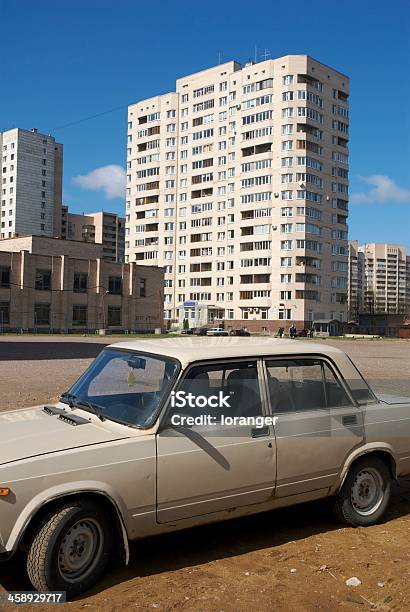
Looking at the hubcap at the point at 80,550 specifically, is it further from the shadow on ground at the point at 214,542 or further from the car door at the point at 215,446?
the car door at the point at 215,446

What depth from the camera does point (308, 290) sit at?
8712cm

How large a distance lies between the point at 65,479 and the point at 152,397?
3.00ft

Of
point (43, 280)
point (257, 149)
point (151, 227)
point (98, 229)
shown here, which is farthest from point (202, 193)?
point (98, 229)

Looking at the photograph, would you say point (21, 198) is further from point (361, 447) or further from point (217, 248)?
point (361, 447)

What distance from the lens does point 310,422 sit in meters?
4.67

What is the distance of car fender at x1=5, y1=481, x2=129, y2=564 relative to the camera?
3430 millimetres

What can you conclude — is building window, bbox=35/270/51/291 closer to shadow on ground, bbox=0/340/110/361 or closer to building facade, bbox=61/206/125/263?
shadow on ground, bbox=0/340/110/361

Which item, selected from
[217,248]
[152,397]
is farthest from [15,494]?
[217,248]

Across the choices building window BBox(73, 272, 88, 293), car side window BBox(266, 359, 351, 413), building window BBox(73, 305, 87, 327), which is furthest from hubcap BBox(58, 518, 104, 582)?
building window BBox(73, 272, 88, 293)

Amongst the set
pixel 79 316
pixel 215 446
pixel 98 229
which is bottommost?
pixel 215 446

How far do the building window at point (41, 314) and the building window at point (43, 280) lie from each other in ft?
6.74

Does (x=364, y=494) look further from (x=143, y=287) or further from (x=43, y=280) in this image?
(x=143, y=287)

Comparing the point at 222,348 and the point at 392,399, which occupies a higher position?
the point at 222,348

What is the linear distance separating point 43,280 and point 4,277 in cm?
463
